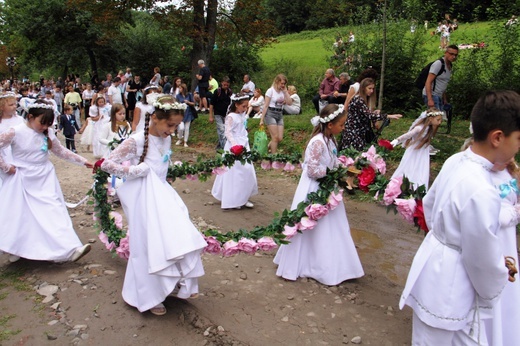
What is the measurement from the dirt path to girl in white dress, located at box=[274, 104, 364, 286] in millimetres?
154

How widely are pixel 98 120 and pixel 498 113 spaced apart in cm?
1397

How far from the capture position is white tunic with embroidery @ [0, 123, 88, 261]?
20.6 ft

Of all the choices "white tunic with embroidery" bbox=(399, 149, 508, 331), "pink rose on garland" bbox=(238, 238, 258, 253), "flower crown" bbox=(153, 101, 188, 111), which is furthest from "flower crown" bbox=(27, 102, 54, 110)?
"white tunic with embroidery" bbox=(399, 149, 508, 331)

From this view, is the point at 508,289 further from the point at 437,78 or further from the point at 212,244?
the point at 437,78

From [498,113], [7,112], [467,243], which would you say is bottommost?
[467,243]

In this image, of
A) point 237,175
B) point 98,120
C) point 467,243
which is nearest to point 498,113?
point 467,243

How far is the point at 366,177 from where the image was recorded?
559 centimetres

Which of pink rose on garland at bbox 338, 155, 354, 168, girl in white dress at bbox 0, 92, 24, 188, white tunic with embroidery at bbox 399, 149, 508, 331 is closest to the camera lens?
white tunic with embroidery at bbox 399, 149, 508, 331

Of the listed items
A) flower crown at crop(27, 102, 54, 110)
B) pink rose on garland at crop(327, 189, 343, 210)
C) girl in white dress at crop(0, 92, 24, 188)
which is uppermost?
flower crown at crop(27, 102, 54, 110)

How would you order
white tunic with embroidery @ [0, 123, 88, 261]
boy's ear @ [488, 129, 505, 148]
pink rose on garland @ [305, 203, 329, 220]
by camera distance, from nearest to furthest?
boy's ear @ [488, 129, 505, 148] → pink rose on garland @ [305, 203, 329, 220] → white tunic with embroidery @ [0, 123, 88, 261]

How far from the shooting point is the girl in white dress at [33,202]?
20.6ft

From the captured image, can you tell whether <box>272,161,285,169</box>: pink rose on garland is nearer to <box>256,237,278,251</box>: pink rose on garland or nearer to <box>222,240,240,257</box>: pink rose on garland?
<box>256,237,278,251</box>: pink rose on garland

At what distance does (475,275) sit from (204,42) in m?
20.4

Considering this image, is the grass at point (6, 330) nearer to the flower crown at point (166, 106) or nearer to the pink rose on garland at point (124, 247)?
the pink rose on garland at point (124, 247)
